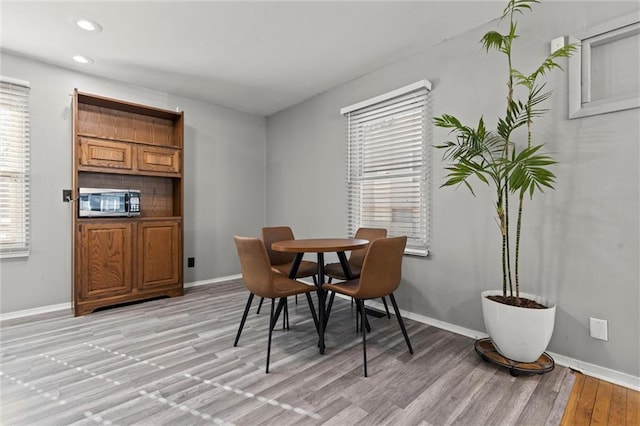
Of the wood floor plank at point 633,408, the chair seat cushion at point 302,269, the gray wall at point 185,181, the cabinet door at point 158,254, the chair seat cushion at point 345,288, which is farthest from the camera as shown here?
the cabinet door at point 158,254

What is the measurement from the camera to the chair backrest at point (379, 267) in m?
1.93

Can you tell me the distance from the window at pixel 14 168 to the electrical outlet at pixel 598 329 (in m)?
4.98

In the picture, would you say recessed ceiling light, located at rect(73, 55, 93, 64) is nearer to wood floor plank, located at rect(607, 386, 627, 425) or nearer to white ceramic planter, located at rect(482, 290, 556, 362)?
white ceramic planter, located at rect(482, 290, 556, 362)

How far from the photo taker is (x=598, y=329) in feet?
6.34

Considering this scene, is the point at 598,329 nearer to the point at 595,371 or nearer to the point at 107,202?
the point at 595,371

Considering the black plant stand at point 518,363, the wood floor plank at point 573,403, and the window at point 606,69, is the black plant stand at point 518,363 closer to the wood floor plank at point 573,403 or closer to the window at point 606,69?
the wood floor plank at point 573,403

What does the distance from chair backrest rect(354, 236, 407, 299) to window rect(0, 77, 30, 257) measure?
11.5 feet

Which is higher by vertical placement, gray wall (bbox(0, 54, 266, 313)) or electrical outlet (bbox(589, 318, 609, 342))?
gray wall (bbox(0, 54, 266, 313))

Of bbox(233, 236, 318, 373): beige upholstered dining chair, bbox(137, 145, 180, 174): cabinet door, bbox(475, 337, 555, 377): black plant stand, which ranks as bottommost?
bbox(475, 337, 555, 377): black plant stand

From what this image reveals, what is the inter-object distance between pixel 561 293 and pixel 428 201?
1224mm

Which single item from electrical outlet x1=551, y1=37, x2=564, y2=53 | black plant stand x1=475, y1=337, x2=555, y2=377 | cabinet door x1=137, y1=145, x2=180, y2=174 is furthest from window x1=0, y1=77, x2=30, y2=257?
electrical outlet x1=551, y1=37, x2=564, y2=53

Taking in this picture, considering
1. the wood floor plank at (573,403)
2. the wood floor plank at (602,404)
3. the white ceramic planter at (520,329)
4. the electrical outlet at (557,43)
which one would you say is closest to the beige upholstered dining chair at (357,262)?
the white ceramic planter at (520,329)

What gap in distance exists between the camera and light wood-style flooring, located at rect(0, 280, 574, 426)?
156 cm

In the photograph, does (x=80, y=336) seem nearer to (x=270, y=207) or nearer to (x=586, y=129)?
(x=270, y=207)
